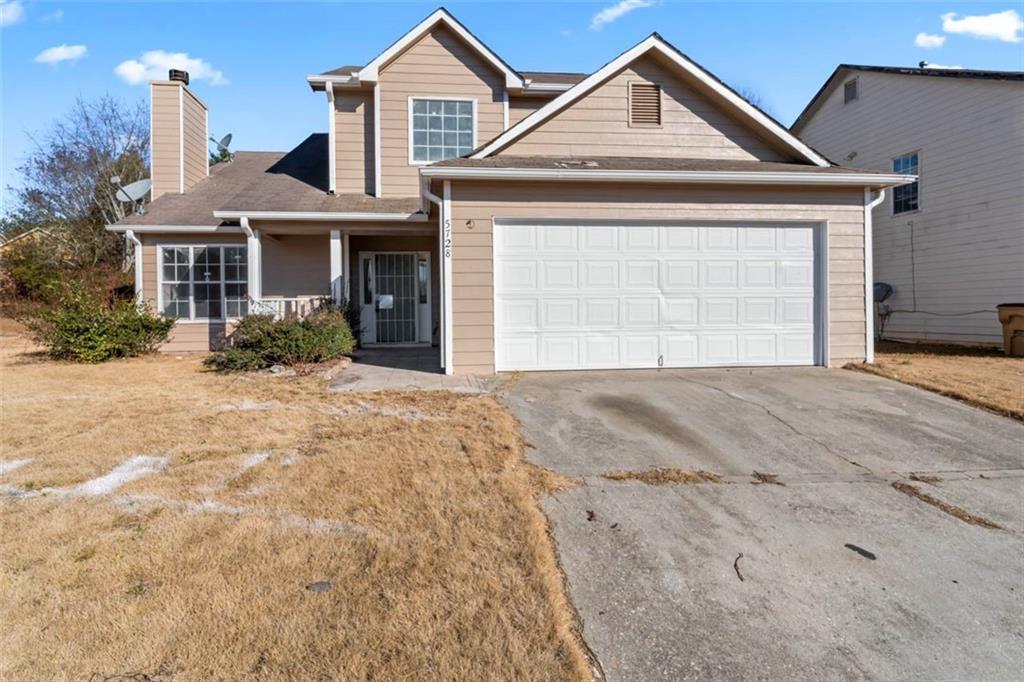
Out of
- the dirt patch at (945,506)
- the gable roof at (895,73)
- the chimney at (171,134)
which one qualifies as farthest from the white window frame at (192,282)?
the gable roof at (895,73)

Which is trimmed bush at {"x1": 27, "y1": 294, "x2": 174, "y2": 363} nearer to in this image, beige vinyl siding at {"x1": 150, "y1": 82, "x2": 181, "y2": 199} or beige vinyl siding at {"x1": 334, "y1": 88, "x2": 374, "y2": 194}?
beige vinyl siding at {"x1": 150, "y1": 82, "x2": 181, "y2": 199}

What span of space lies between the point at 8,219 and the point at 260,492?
1112 inches

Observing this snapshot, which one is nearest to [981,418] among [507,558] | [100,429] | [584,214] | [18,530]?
[584,214]

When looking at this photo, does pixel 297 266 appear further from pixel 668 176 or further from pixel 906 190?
pixel 906 190

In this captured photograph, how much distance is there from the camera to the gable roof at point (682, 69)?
9.25m

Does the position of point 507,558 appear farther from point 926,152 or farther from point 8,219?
point 8,219

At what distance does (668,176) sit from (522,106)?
562cm

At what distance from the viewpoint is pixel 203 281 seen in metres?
12.3

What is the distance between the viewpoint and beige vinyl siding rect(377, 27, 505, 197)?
1187 cm

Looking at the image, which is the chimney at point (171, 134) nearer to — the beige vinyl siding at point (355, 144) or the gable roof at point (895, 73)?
the beige vinyl siding at point (355, 144)

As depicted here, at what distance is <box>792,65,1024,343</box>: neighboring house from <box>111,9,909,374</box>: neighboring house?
17.6 feet

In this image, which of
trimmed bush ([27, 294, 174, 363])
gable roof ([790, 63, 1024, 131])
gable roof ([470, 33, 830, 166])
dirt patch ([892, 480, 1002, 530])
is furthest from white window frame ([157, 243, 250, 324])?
gable roof ([790, 63, 1024, 131])

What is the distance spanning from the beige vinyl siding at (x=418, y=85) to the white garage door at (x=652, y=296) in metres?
4.68

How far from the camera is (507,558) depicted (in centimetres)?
319
